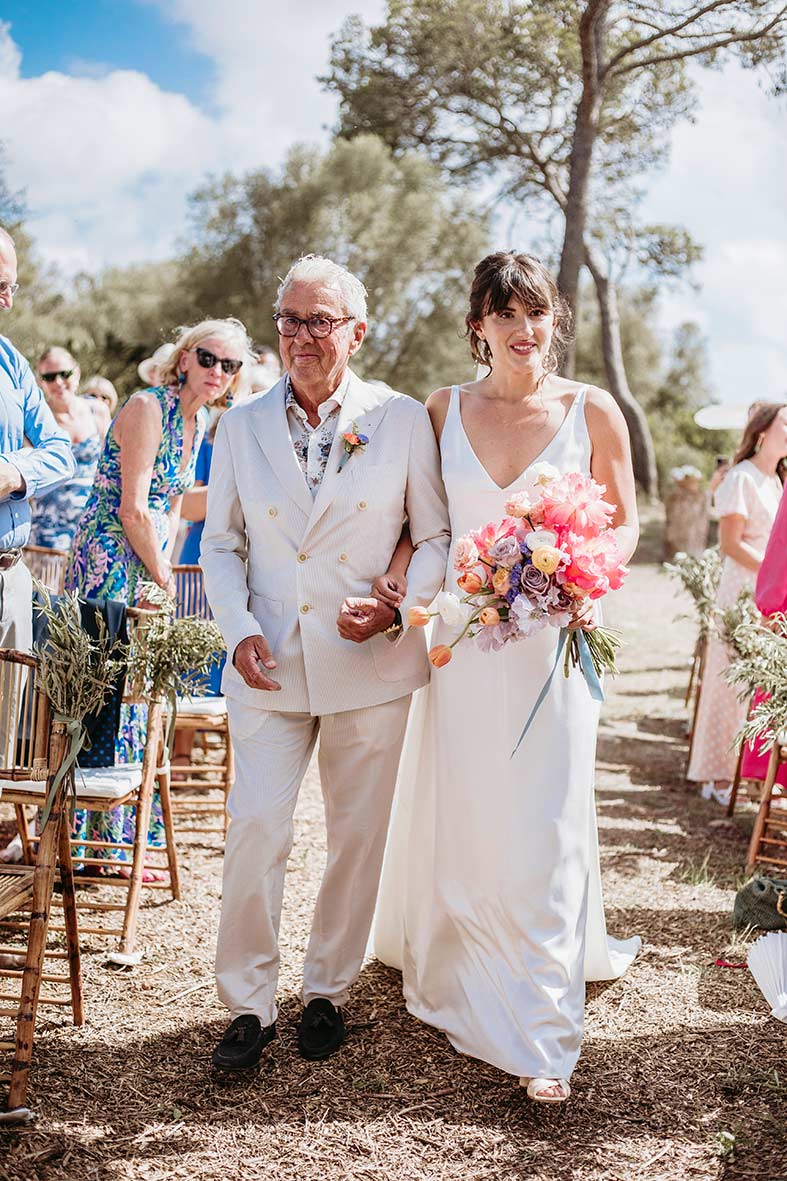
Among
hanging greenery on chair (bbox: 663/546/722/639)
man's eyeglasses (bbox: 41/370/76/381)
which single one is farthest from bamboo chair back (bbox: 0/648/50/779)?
man's eyeglasses (bbox: 41/370/76/381)

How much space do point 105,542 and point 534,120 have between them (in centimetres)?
1435

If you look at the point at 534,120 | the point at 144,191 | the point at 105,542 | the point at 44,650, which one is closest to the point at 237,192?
the point at 144,191

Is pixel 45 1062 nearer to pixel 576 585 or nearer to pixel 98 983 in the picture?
pixel 98 983

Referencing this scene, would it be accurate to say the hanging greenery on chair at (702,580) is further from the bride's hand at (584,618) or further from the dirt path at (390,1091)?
the bride's hand at (584,618)

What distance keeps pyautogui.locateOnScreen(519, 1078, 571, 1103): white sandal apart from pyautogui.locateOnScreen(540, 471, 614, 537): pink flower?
5.20 ft

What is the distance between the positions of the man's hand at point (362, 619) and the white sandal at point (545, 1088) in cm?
138

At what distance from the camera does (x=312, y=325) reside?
342cm

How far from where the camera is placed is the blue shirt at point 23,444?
3.72 metres

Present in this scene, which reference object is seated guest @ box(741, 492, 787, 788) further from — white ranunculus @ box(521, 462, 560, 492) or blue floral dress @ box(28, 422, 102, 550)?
blue floral dress @ box(28, 422, 102, 550)

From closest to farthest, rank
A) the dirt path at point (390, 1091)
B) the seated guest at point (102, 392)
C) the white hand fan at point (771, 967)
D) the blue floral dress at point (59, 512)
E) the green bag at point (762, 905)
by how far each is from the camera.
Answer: the dirt path at point (390, 1091)
the white hand fan at point (771, 967)
the green bag at point (762, 905)
the blue floral dress at point (59, 512)
the seated guest at point (102, 392)

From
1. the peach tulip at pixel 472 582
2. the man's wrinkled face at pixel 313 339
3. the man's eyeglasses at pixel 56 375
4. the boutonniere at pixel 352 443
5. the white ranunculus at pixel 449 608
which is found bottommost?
the white ranunculus at pixel 449 608

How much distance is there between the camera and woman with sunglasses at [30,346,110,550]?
314 inches

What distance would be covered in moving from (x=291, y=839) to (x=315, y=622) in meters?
0.68

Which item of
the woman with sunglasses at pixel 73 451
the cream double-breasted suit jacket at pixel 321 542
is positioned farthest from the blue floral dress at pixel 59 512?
Result: the cream double-breasted suit jacket at pixel 321 542
